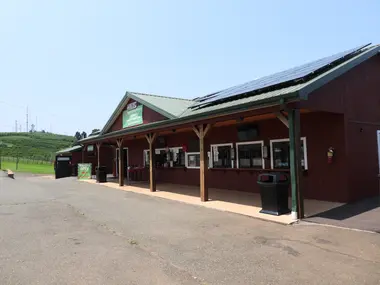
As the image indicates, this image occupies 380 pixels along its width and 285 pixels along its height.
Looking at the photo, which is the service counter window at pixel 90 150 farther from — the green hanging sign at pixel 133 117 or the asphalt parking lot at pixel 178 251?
the asphalt parking lot at pixel 178 251

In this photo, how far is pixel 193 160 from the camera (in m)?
14.6

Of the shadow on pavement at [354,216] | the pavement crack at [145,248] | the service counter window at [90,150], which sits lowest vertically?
the pavement crack at [145,248]

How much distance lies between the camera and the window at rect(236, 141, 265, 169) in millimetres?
11227

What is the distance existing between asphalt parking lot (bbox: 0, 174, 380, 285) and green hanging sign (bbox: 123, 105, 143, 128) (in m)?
9.03

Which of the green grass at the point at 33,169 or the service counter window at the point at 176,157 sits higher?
the service counter window at the point at 176,157

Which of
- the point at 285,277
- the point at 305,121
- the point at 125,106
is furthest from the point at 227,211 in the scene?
the point at 125,106

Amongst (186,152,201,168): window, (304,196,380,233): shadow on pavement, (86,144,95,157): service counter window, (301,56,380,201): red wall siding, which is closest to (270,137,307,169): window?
(301,56,380,201): red wall siding

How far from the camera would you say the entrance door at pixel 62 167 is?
23.2 m

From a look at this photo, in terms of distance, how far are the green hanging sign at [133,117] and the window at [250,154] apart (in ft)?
21.2

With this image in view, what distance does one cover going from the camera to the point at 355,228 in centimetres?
607

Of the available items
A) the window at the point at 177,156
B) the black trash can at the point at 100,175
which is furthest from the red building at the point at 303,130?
the black trash can at the point at 100,175

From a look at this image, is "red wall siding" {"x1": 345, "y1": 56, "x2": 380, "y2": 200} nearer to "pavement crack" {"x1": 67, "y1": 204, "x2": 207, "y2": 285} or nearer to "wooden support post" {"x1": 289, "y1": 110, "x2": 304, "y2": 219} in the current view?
"wooden support post" {"x1": 289, "y1": 110, "x2": 304, "y2": 219}

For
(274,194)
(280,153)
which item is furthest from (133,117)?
(274,194)

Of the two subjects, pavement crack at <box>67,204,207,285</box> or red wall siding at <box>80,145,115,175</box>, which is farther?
red wall siding at <box>80,145,115,175</box>
